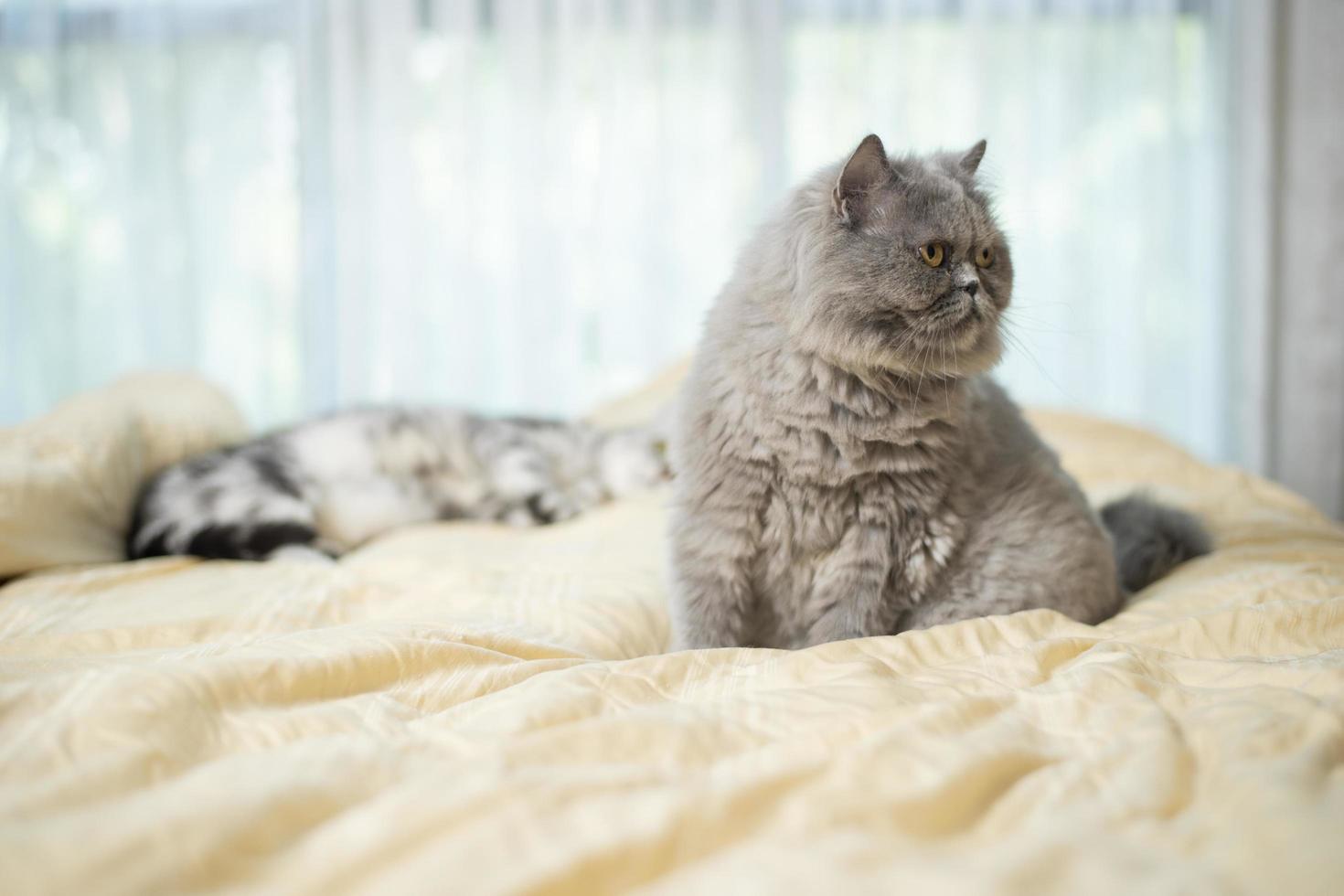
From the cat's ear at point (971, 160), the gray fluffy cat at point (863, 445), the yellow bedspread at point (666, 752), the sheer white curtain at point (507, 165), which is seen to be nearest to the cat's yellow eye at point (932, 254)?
the gray fluffy cat at point (863, 445)

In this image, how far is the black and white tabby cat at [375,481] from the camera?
1831 mm

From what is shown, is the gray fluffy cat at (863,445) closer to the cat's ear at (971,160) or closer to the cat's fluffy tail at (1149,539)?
the cat's ear at (971,160)

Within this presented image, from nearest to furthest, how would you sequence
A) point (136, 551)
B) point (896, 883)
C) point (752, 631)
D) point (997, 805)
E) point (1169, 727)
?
1. point (896, 883)
2. point (997, 805)
3. point (1169, 727)
4. point (752, 631)
5. point (136, 551)

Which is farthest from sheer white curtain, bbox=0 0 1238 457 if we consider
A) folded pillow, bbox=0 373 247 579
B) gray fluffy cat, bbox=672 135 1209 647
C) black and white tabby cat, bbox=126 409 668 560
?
gray fluffy cat, bbox=672 135 1209 647

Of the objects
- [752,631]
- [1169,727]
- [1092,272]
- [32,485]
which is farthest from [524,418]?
[1092,272]

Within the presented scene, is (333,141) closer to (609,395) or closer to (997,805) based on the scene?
(609,395)

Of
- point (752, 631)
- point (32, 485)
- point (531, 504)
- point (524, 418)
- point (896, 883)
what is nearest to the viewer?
point (896, 883)

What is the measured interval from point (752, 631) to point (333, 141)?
2823 millimetres

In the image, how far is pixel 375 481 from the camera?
7.20 ft

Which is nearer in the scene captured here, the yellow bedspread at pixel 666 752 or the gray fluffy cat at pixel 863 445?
the yellow bedspread at pixel 666 752

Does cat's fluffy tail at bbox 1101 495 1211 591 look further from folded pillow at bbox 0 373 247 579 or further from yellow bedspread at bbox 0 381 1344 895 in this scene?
folded pillow at bbox 0 373 247 579

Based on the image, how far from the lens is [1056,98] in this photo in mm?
3316

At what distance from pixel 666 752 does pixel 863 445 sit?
54cm

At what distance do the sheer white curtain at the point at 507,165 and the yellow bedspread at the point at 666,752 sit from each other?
2.18m
